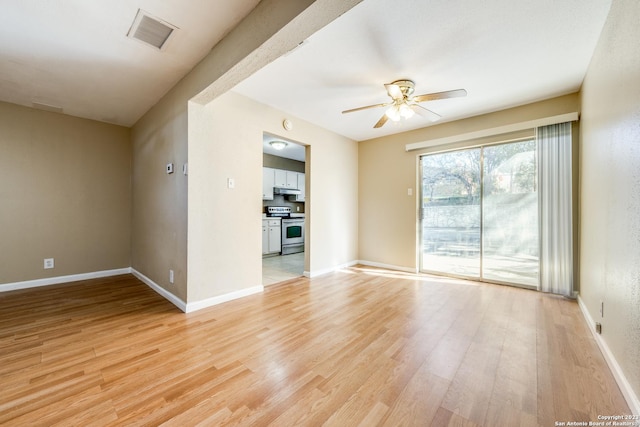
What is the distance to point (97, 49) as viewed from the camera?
2213mm

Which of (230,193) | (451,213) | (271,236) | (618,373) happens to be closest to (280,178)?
(271,236)

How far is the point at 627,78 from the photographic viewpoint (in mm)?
1521

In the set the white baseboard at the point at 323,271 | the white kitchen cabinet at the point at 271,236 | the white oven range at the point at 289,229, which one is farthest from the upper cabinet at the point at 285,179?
the white baseboard at the point at 323,271

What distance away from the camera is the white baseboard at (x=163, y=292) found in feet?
8.92

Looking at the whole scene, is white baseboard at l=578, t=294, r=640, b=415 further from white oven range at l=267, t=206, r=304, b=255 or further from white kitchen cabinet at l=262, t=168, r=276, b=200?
white kitchen cabinet at l=262, t=168, r=276, b=200

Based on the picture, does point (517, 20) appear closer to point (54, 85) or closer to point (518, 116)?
point (518, 116)

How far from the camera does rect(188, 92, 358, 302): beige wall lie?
2.72 meters

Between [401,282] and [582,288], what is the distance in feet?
6.51

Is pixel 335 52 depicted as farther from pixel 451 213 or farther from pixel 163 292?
pixel 163 292

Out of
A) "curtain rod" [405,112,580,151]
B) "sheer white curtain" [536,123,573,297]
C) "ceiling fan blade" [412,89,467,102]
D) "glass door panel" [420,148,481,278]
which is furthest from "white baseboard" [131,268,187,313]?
"sheer white curtain" [536,123,573,297]

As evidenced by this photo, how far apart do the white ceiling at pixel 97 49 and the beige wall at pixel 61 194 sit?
506 millimetres

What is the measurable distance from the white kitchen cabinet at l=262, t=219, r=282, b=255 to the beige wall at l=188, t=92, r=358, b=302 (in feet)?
6.37

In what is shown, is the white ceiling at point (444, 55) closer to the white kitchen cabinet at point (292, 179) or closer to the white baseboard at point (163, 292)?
the white baseboard at point (163, 292)

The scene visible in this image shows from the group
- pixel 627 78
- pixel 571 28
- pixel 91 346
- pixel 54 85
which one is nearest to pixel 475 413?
pixel 627 78
